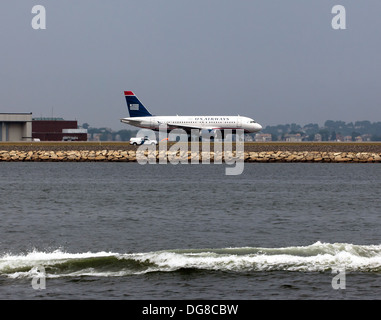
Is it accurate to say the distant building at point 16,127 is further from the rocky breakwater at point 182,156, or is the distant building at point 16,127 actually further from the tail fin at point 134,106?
the rocky breakwater at point 182,156

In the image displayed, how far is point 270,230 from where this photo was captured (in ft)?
120

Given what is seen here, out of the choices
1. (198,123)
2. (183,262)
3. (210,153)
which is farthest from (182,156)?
(183,262)

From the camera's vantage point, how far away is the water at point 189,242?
877 inches

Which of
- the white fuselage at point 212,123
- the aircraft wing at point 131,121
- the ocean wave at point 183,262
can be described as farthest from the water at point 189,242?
the aircraft wing at point 131,121

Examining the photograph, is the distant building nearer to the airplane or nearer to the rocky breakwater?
the airplane

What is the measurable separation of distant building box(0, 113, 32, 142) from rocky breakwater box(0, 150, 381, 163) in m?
47.3

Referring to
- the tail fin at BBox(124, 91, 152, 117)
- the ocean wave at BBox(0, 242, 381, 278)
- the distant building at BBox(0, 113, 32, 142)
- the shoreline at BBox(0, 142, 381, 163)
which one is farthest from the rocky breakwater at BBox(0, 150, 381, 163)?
→ the ocean wave at BBox(0, 242, 381, 278)

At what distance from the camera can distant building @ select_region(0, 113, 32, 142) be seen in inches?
6757

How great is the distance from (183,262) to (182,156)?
311ft

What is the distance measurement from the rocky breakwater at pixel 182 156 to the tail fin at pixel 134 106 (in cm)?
2955

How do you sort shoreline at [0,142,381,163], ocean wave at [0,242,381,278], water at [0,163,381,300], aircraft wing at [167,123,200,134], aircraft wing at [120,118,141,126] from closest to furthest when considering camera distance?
Result: water at [0,163,381,300] < ocean wave at [0,242,381,278] < shoreline at [0,142,381,163] < aircraft wing at [167,123,200,134] < aircraft wing at [120,118,141,126]

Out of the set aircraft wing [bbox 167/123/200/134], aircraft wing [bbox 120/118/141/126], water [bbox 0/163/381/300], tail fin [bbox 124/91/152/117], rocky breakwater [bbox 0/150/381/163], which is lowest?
water [bbox 0/163/381/300]

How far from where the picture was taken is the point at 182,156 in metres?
120

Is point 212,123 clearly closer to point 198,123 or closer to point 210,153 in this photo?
point 198,123
